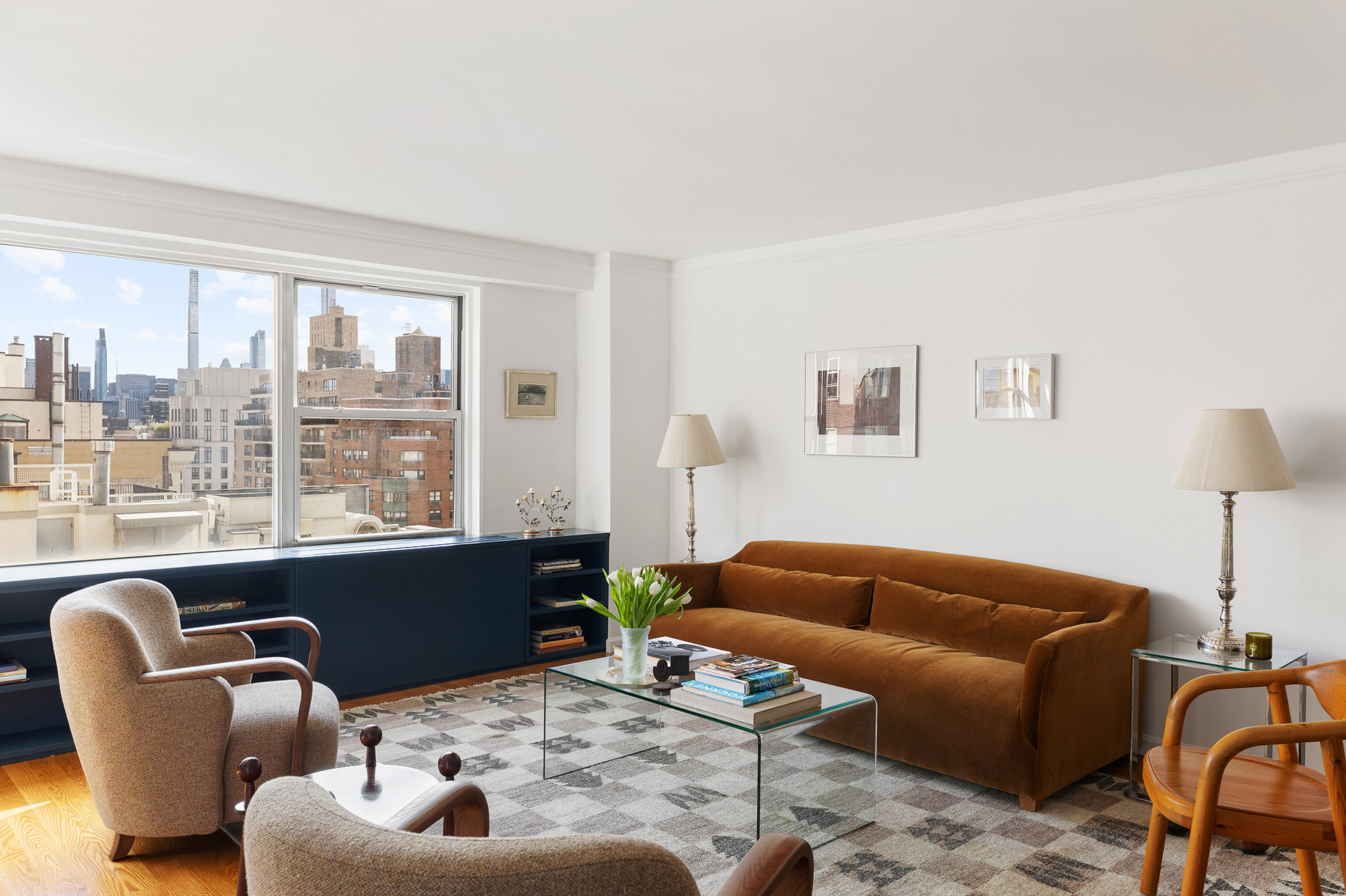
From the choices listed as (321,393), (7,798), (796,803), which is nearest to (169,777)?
(7,798)

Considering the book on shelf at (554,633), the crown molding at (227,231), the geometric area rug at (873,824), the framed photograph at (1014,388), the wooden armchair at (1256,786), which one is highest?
the crown molding at (227,231)

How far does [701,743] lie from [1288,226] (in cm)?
326

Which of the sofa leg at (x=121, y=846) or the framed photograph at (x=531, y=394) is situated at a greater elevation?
the framed photograph at (x=531, y=394)

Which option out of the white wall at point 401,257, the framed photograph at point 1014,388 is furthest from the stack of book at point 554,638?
the framed photograph at point 1014,388

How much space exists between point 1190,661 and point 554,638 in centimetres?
343

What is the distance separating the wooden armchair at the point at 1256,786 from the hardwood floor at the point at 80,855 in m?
2.73

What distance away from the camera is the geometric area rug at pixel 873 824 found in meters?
2.81

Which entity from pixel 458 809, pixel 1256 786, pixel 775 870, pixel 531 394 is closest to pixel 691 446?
pixel 531 394

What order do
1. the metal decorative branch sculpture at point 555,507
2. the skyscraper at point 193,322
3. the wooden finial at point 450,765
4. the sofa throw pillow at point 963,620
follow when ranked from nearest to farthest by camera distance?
the wooden finial at point 450,765
the sofa throw pillow at point 963,620
the skyscraper at point 193,322
the metal decorative branch sculpture at point 555,507

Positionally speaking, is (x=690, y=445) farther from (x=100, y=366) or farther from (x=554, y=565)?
(x=100, y=366)

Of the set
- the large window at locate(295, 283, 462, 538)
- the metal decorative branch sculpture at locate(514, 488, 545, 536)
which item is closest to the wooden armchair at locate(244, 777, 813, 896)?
the large window at locate(295, 283, 462, 538)

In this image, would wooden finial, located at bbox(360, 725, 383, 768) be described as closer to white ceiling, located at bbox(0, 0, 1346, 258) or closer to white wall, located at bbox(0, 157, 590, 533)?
white ceiling, located at bbox(0, 0, 1346, 258)

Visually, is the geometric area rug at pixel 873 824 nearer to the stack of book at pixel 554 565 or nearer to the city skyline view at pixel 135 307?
the stack of book at pixel 554 565

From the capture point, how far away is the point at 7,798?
3.42 meters
